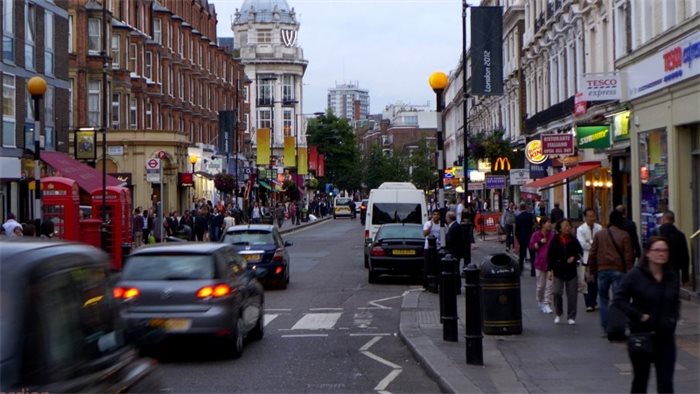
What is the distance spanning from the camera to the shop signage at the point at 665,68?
18.0 meters

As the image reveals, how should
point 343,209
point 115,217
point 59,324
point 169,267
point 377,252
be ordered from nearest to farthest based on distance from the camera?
point 59,324, point 169,267, point 377,252, point 115,217, point 343,209

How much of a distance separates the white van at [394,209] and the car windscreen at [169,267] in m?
17.6

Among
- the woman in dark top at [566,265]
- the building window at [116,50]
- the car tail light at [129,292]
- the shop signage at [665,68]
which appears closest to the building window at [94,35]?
the building window at [116,50]

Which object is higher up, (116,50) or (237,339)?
(116,50)

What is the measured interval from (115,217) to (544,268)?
61.4 ft

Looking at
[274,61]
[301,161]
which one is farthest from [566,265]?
[274,61]

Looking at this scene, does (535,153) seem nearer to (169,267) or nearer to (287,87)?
(169,267)

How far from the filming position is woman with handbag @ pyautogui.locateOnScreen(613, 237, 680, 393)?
8.35 meters

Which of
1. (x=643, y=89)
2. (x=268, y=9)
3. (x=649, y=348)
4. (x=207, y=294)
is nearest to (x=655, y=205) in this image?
(x=643, y=89)

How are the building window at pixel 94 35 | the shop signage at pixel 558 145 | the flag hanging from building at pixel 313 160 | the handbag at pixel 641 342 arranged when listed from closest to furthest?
the handbag at pixel 641 342, the shop signage at pixel 558 145, the building window at pixel 94 35, the flag hanging from building at pixel 313 160

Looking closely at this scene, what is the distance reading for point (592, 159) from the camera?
34.0 meters

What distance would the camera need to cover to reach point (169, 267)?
13.4m

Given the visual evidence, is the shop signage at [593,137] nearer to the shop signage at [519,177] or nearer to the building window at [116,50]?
the shop signage at [519,177]

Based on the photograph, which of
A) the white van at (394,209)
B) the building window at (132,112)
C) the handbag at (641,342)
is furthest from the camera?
the building window at (132,112)
